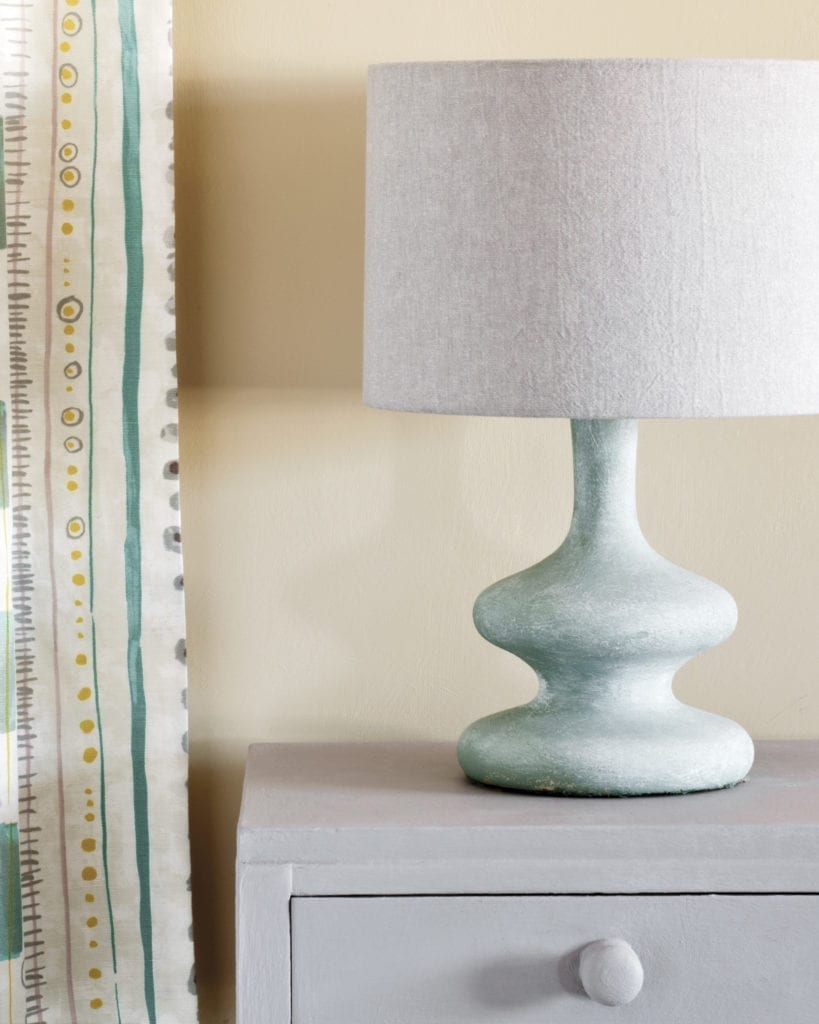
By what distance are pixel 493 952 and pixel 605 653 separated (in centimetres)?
26

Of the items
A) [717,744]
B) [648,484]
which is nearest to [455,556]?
[648,484]

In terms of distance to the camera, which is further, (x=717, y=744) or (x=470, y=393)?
(x=717, y=744)

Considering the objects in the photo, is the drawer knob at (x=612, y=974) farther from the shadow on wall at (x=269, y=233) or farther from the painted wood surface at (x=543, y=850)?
the shadow on wall at (x=269, y=233)

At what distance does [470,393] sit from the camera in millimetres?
1072

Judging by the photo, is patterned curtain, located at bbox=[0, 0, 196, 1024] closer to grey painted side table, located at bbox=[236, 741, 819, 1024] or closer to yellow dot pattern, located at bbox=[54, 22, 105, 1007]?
yellow dot pattern, located at bbox=[54, 22, 105, 1007]

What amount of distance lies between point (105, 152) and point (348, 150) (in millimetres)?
241

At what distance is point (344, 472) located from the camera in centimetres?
145

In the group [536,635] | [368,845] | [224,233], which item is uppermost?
[224,233]

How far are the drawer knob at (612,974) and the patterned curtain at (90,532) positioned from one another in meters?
0.49

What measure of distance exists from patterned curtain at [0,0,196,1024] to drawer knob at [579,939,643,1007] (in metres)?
0.49

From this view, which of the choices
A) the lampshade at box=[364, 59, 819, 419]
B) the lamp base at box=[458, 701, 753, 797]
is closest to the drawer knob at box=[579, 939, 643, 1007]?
the lamp base at box=[458, 701, 753, 797]

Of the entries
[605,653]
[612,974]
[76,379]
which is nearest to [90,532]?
[76,379]

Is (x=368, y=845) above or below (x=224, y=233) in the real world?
below

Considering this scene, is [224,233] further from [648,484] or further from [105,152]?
[648,484]
